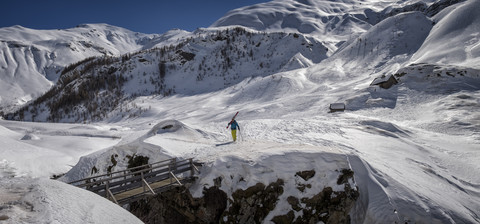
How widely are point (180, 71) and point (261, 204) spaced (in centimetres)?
5831

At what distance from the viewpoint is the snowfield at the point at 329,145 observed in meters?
8.93

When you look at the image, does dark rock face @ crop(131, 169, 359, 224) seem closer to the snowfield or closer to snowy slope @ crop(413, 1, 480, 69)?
the snowfield

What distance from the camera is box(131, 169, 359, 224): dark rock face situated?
9.34 metres

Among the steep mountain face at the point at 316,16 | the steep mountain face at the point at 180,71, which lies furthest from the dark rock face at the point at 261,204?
the steep mountain face at the point at 316,16

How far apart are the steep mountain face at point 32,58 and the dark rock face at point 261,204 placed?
132 meters

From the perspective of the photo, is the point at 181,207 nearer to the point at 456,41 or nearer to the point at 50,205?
the point at 50,205

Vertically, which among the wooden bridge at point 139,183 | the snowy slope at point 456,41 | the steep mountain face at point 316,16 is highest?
the steep mountain face at point 316,16

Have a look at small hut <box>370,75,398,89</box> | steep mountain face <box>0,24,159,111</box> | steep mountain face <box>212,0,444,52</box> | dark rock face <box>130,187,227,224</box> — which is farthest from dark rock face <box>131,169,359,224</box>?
steep mountain face <box>0,24,159,111</box>

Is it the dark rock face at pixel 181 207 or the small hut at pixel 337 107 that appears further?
the small hut at pixel 337 107

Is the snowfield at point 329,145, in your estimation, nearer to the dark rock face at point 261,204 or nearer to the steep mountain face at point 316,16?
the dark rock face at point 261,204

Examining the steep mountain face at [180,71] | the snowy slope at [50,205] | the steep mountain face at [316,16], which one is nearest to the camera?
the snowy slope at [50,205]

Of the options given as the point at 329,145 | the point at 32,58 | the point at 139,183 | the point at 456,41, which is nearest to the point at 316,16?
the point at 456,41

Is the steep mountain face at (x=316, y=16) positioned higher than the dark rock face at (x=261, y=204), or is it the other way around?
the steep mountain face at (x=316, y=16)

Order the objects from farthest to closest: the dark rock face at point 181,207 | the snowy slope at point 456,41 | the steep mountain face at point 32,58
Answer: the steep mountain face at point 32,58
the snowy slope at point 456,41
the dark rock face at point 181,207
